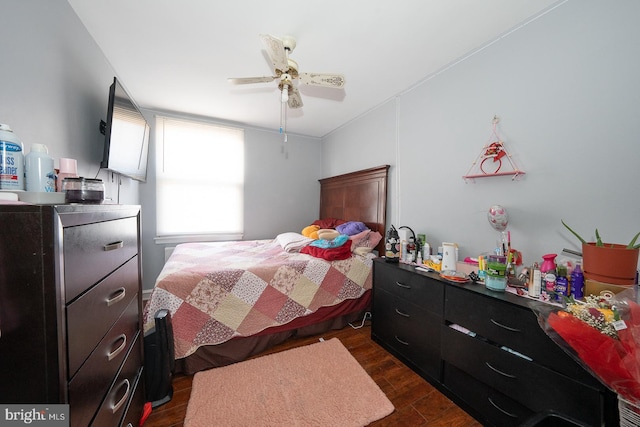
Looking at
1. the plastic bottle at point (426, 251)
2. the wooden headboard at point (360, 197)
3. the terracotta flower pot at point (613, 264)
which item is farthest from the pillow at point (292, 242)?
the terracotta flower pot at point (613, 264)

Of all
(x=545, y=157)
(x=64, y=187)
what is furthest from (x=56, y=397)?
(x=545, y=157)

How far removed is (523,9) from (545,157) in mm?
979

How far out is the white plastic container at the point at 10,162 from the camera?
0.72 m

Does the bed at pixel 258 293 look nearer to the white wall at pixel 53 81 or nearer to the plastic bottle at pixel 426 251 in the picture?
the plastic bottle at pixel 426 251

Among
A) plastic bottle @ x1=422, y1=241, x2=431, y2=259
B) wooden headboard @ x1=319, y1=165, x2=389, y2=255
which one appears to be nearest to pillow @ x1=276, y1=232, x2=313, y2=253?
wooden headboard @ x1=319, y1=165, x2=389, y2=255

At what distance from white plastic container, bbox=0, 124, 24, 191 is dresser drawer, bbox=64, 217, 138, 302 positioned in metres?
0.26

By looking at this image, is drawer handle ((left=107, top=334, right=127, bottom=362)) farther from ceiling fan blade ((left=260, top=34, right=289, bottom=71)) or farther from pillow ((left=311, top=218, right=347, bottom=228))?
pillow ((left=311, top=218, right=347, bottom=228))

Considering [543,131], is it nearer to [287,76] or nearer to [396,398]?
[287,76]

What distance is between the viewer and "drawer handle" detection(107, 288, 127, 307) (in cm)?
88

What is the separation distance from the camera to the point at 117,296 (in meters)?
0.93

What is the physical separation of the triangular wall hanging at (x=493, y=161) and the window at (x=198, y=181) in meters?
3.11

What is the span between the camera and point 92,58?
1.76m

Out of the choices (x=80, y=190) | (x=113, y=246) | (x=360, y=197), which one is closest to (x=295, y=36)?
(x=80, y=190)

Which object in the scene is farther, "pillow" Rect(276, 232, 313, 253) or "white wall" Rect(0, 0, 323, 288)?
"pillow" Rect(276, 232, 313, 253)
